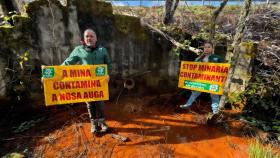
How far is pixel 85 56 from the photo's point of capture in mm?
3705

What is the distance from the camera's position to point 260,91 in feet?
15.7

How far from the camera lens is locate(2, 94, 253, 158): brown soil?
3.56 metres

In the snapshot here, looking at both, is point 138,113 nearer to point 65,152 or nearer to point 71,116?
point 71,116

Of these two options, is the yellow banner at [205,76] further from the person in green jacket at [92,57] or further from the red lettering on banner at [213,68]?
the person in green jacket at [92,57]

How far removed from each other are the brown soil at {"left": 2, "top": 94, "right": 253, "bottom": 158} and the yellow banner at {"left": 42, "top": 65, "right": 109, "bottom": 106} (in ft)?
2.48

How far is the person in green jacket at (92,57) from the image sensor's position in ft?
11.8

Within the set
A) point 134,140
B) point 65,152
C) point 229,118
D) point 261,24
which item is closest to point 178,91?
point 229,118

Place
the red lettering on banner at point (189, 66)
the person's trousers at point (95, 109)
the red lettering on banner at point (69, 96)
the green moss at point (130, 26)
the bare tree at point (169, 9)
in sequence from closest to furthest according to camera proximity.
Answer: the red lettering on banner at point (69, 96) < the person's trousers at point (95, 109) < the red lettering on banner at point (189, 66) < the green moss at point (130, 26) < the bare tree at point (169, 9)

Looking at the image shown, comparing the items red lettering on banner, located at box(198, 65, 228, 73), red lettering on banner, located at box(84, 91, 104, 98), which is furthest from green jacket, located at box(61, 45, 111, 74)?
red lettering on banner, located at box(198, 65, 228, 73)

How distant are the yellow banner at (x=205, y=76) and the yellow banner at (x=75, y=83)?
1.93m

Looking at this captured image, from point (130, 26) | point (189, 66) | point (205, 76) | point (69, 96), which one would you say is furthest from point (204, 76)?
point (69, 96)

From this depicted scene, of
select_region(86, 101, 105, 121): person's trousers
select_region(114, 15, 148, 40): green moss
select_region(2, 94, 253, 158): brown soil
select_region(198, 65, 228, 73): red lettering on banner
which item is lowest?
select_region(2, 94, 253, 158): brown soil

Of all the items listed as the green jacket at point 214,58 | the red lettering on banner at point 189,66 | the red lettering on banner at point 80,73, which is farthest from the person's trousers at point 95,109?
the green jacket at point 214,58

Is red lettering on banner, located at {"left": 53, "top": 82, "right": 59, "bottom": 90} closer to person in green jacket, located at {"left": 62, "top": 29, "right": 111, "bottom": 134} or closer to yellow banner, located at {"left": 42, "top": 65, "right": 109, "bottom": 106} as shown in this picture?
yellow banner, located at {"left": 42, "top": 65, "right": 109, "bottom": 106}
